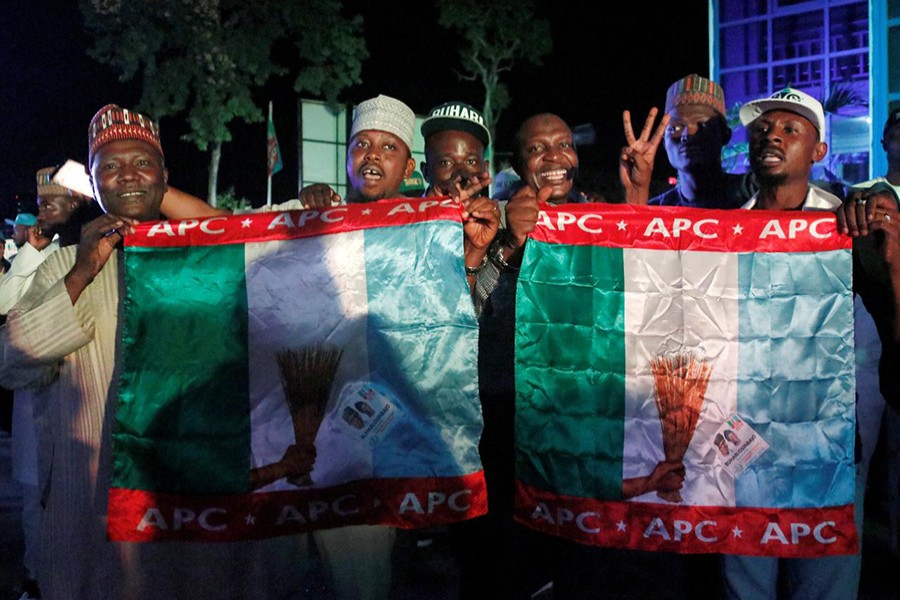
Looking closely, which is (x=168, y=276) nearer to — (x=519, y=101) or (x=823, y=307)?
(x=823, y=307)

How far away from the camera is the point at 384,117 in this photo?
3.58 meters

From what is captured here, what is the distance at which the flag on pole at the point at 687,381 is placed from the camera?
311 cm

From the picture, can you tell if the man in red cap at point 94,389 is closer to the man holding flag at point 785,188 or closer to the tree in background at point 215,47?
the man holding flag at point 785,188

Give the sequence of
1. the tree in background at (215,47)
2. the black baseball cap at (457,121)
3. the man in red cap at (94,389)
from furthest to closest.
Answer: the tree in background at (215,47), the black baseball cap at (457,121), the man in red cap at (94,389)

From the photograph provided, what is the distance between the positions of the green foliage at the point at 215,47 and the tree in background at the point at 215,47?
0.08ft

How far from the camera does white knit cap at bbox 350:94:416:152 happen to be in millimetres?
3578

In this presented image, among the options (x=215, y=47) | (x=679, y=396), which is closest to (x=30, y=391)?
(x=679, y=396)

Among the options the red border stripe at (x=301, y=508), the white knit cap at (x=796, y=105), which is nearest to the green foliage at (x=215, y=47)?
the white knit cap at (x=796, y=105)

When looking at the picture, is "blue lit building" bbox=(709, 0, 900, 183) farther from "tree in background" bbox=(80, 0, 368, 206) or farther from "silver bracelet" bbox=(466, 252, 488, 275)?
"tree in background" bbox=(80, 0, 368, 206)

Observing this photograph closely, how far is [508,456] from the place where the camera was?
Answer: 3.41 meters

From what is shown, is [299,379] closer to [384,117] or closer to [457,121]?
[384,117]

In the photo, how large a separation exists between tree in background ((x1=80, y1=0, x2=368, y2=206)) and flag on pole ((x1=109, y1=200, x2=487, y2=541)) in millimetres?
17186

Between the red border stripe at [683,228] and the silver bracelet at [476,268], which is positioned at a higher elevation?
the red border stripe at [683,228]

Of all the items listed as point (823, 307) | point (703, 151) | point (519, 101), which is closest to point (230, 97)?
point (519, 101)
